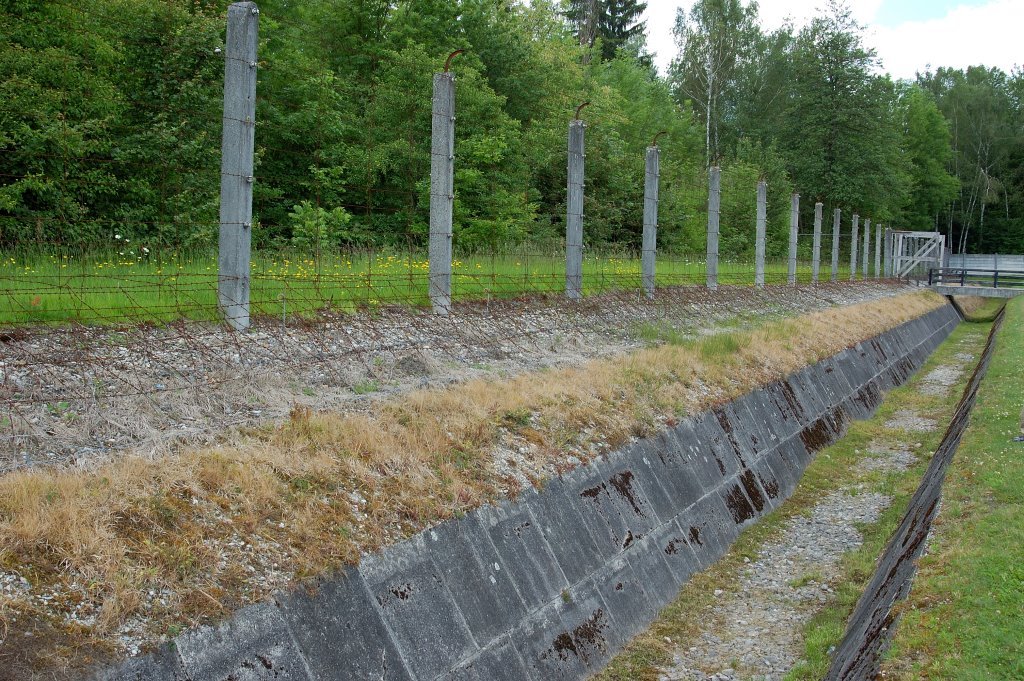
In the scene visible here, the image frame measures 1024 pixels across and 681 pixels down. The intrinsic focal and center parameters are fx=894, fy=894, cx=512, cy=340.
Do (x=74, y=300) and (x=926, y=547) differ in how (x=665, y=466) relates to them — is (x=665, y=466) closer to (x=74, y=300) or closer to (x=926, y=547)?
(x=926, y=547)

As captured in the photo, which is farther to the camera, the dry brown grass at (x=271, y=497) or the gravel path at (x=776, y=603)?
the gravel path at (x=776, y=603)

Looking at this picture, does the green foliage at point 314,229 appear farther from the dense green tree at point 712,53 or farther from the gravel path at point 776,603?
the dense green tree at point 712,53

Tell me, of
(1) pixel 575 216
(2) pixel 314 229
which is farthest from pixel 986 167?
(2) pixel 314 229

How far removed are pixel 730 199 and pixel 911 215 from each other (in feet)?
163

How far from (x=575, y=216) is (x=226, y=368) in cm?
779

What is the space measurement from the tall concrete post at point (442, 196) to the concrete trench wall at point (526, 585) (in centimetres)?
357

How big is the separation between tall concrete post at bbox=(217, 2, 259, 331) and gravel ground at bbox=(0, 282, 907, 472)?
0.40 m

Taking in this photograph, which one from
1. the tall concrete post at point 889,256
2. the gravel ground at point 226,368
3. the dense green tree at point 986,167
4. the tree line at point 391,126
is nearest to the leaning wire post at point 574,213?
the gravel ground at point 226,368

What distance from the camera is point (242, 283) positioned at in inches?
360

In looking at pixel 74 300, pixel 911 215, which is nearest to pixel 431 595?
pixel 74 300

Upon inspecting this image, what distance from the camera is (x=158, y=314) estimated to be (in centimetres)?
905

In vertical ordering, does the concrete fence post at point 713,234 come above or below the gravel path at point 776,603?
above

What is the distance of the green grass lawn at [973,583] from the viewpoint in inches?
218

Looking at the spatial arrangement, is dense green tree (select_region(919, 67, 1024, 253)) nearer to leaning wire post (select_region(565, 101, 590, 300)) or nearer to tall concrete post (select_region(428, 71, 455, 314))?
leaning wire post (select_region(565, 101, 590, 300))
